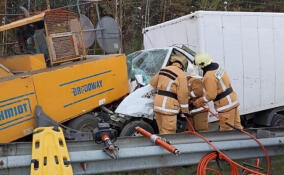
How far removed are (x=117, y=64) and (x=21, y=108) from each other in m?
1.97

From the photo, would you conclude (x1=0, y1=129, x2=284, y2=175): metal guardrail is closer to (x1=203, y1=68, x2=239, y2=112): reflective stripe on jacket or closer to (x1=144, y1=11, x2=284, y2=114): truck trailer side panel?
(x1=203, y1=68, x2=239, y2=112): reflective stripe on jacket

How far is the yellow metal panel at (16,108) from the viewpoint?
14.8ft

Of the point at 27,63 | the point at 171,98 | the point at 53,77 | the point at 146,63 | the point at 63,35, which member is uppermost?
the point at 63,35

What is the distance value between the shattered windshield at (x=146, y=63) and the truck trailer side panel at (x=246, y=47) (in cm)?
61

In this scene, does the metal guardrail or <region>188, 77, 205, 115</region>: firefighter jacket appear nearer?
the metal guardrail

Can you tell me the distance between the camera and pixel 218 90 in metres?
5.31

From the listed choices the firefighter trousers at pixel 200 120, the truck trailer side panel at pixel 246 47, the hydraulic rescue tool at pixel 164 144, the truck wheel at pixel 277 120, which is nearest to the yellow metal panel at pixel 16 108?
the hydraulic rescue tool at pixel 164 144

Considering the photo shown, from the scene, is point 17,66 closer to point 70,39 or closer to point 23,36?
point 23,36

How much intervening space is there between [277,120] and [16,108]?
520cm

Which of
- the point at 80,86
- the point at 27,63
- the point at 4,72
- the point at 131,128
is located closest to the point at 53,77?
the point at 80,86

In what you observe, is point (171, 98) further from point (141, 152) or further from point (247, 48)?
point (247, 48)

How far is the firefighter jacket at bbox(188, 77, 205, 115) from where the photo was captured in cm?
558

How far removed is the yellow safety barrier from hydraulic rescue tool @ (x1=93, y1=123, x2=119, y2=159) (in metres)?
0.32

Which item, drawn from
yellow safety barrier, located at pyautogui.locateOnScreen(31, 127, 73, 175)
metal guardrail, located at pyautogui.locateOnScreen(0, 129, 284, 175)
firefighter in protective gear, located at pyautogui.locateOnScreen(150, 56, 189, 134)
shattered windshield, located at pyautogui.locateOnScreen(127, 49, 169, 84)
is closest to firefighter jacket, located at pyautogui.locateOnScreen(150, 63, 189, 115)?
firefighter in protective gear, located at pyautogui.locateOnScreen(150, 56, 189, 134)
